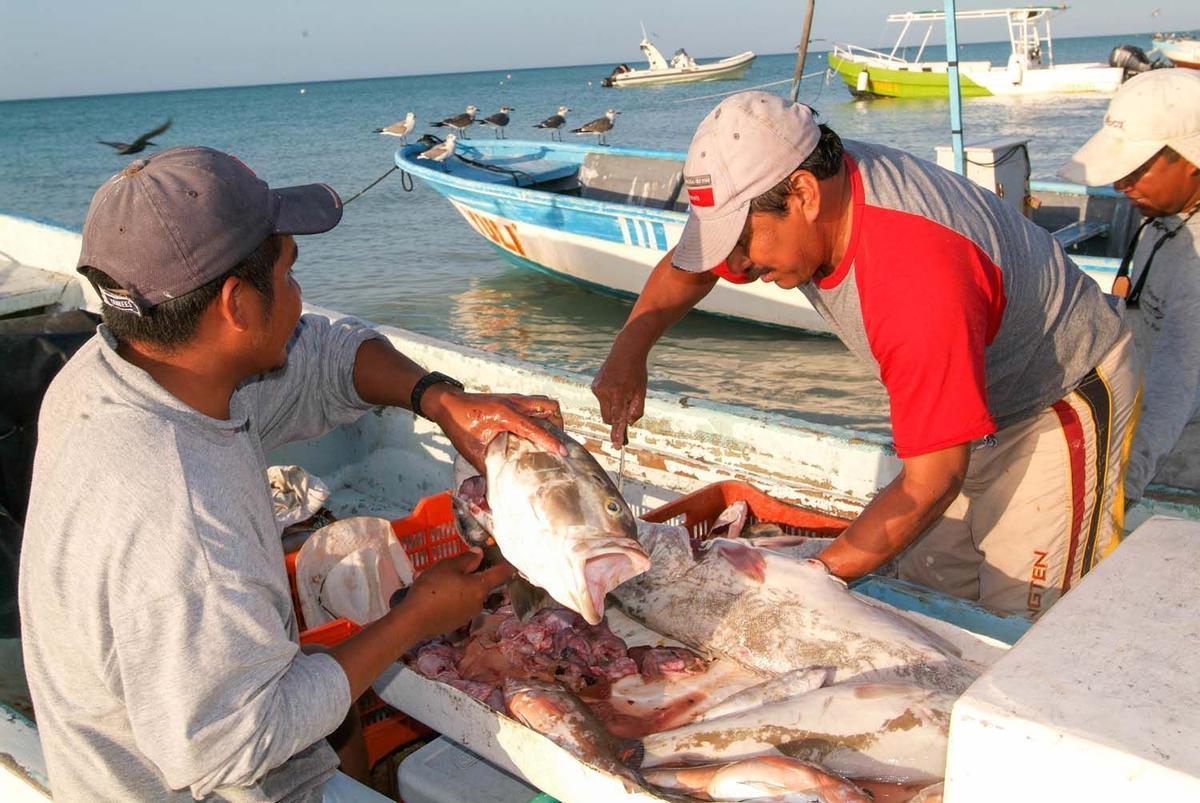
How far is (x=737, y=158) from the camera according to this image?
2.72m

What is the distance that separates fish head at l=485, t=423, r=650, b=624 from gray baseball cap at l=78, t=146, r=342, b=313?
943 millimetres

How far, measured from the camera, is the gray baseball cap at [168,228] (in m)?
1.99

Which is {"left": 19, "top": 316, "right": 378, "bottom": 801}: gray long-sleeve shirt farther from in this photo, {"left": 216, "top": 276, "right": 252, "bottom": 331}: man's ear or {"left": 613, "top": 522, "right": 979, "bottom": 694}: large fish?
{"left": 613, "top": 522, "right": 979, "bottom": 694}: large fish

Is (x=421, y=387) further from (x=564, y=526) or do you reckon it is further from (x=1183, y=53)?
(x=1183, y=53)

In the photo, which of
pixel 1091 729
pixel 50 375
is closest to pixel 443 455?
pixel 50 375

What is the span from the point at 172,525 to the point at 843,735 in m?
1.69

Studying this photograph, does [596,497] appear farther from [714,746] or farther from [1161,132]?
[1161,132]

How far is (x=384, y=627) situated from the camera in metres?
2.45

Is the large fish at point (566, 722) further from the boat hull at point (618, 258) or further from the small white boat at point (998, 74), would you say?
the small white boat at point (998, 74)

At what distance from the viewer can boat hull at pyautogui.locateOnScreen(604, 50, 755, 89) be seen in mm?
75125

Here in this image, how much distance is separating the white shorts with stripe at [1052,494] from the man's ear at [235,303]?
7.98 feet

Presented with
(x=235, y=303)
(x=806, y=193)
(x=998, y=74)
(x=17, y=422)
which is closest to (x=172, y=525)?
(x=235, y=303)

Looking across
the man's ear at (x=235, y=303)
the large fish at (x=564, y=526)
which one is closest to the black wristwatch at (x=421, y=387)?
the large fish at (x=564, y=526)

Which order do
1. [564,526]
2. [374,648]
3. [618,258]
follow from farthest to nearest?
1. [618,258]
2. [564,526]
3. [374,648]
